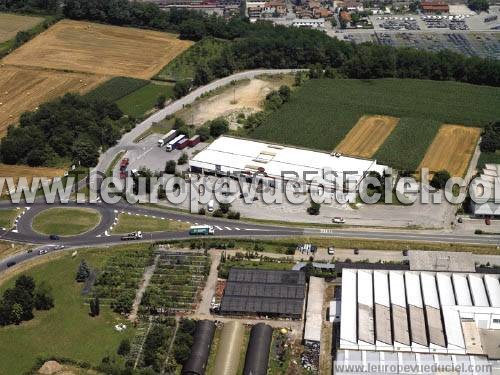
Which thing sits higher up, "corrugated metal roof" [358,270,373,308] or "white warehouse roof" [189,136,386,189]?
"corrugated metal roof" [358,270,373,308]

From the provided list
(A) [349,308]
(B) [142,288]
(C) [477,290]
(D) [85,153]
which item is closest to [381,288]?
(A) [349,308]

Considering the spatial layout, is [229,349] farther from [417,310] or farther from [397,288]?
[417,310]

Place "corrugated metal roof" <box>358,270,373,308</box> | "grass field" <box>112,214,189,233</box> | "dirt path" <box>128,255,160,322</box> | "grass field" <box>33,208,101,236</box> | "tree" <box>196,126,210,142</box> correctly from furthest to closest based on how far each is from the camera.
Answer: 1. "tree" <box>196,126,210,142</box>
2. "grass field" <box>33,208,101,236</box>
3. "grass field" <box>112,214,189,233</box>
4. "dirt path" <box>128,255,160,322</box>
5. "corrugated metal roof" <box>358,270,373,308</box>

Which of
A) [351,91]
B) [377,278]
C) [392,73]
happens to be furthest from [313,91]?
[377,278]

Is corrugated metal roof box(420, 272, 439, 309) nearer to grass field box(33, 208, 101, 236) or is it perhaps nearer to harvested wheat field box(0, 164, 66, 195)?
grass field box(33, 208, 101, 236)

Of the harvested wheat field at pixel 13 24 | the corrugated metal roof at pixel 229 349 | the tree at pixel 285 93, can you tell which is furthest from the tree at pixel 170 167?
the harvested wheat field at pixel 13 24

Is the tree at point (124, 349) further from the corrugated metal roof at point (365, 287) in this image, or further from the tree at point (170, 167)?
the tree at point (170, 167)

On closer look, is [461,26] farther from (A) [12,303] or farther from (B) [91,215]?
(A) [12,303]

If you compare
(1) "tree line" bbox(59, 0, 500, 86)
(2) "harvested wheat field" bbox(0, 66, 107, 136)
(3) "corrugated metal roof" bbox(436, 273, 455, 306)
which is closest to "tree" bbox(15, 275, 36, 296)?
(3) "corrugated metal roof" bbox(436, 273, 455, 306)
